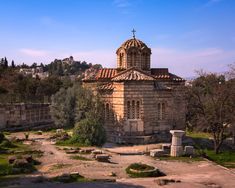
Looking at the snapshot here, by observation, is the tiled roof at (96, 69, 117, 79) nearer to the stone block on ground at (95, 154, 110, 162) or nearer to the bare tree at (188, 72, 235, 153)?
the bare tree at (188, 72, 235, 153)

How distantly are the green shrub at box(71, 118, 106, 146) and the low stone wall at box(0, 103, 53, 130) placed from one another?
37.9 feet

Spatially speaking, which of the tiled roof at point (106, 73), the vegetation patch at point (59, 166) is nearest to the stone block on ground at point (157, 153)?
the vegetation patch at point (59, 166)

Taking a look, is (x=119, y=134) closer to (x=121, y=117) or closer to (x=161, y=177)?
(x=121, y=117)

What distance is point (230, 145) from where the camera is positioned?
2880 centimetres

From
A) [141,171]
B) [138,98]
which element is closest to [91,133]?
[138,98]

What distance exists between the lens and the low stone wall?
34.2 meters

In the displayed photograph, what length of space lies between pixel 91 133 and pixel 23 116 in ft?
43.5

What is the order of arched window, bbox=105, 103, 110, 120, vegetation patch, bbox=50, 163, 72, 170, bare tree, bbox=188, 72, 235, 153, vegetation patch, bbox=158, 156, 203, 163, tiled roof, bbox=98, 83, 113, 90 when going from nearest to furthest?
vegetation patch, bbox=50, 163, 72, 170 → vegetation patch, bbox=158, 156, 203, 163 → bare tree, bbox=188, 72, 235, 153 → tiled roof, bbox=98, 83, 113, 90 → arched window, bbox=105, 103, 110, 120

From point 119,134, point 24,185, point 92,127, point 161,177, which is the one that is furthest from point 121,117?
point 24,185

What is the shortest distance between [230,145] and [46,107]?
20.7m

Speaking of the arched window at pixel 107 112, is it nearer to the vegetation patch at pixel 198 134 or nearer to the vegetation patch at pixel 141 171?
the vegetation patch at pixel 198 134

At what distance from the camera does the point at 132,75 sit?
27547 millimetres

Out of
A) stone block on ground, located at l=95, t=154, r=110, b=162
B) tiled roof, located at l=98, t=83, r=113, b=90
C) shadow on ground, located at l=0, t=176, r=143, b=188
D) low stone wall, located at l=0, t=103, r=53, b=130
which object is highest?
tiled roof, located at l=98, t=83, r=113, b=90

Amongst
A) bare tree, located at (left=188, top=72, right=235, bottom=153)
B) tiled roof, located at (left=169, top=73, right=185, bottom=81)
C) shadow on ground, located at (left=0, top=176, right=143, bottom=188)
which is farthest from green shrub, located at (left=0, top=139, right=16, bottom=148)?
tiled roof, located at (left=169, top=73, right=185, bottom=81)
